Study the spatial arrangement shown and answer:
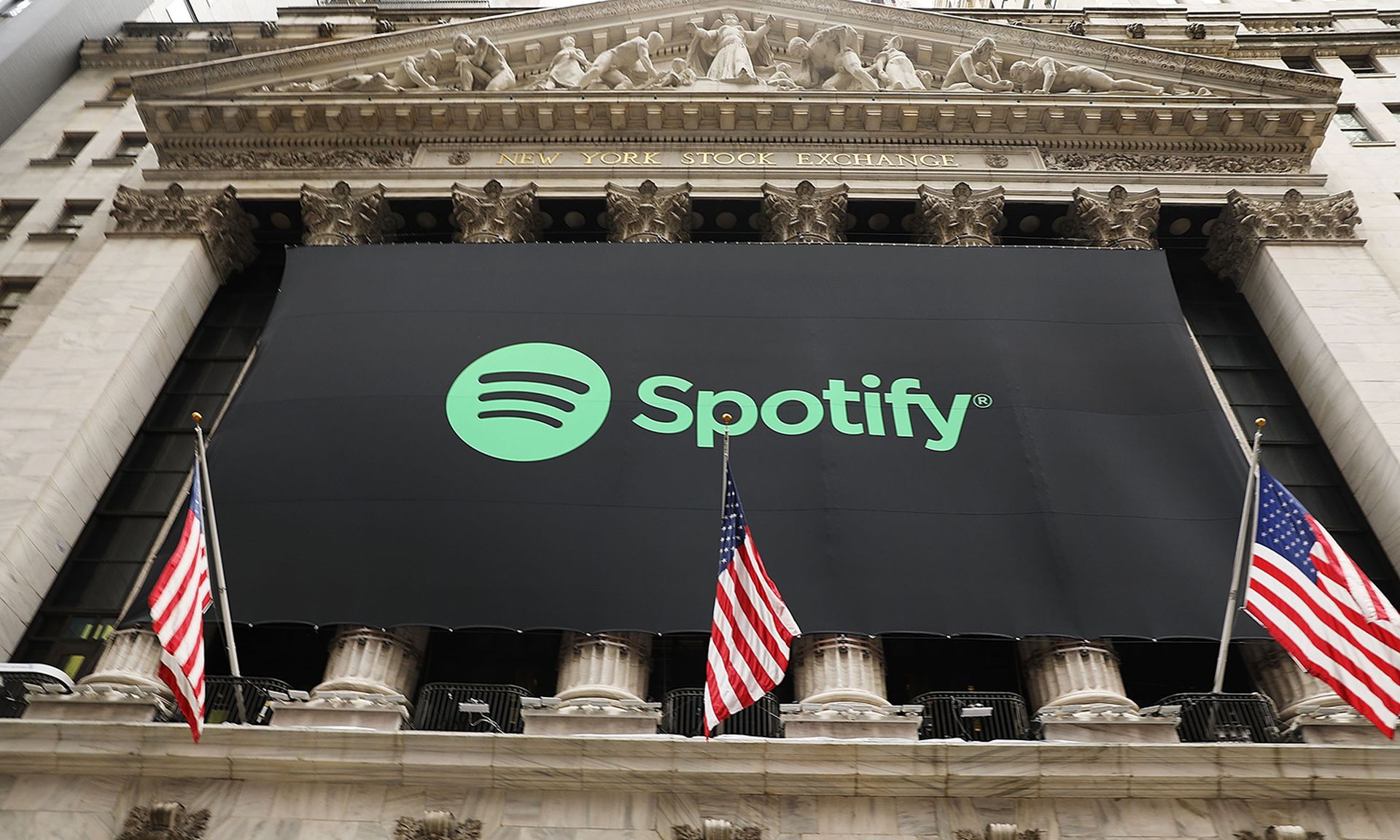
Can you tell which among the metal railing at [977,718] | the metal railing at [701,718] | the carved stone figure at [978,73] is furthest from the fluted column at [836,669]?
the carved stone figure at [978,73]

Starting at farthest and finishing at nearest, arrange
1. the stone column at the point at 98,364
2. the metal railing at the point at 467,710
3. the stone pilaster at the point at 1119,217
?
the stone pilaster at the point at 1119,217 → the stone column at the point at 98,364 → the metal railing at the point at 467,710

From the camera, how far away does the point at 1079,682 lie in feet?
53.4

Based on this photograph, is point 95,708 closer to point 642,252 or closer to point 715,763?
point 715,763

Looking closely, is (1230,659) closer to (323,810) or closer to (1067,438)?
(1067,438)

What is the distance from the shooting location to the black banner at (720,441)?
56.1ft

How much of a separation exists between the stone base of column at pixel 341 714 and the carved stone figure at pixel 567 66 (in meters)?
17.6

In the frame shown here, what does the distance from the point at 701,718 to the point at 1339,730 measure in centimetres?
868

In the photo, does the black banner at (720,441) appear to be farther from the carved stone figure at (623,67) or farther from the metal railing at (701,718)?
the carved stone figure at (623,67)

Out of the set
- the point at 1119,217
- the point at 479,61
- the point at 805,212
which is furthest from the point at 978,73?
the point at 479,61

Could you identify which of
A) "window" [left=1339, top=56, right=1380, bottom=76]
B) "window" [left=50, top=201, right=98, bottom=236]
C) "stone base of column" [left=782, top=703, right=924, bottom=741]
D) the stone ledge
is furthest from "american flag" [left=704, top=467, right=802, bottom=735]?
"window" [left=1339, top=56, right=1380, bottom=76]

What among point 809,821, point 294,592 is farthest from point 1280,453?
point 294,592

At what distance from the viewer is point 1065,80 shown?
28562mm

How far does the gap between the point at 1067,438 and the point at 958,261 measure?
535 cm

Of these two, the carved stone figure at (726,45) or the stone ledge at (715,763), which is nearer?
the stone ledge at (715,763)
